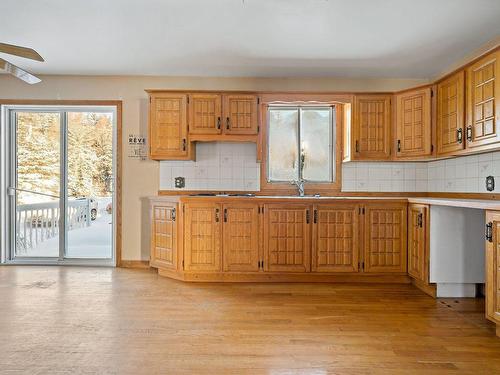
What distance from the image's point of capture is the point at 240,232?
12.9ft

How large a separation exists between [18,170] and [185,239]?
2.71 meters

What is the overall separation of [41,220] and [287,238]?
3.37m

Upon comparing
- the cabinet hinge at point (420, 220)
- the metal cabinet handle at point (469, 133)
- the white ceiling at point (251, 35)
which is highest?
the white ceiling at point (251, 35)

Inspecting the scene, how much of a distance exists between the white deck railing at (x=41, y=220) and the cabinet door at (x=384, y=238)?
365cm

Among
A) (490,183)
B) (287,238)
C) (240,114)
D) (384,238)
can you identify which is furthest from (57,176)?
(490,183)

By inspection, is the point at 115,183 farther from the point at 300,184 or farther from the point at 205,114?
the point at 300,184

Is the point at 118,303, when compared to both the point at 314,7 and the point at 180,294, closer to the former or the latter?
the point at 180,294

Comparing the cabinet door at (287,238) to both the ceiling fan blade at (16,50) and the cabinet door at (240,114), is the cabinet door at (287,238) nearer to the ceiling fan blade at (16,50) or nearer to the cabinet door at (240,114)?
the cabinet door at (240,114)

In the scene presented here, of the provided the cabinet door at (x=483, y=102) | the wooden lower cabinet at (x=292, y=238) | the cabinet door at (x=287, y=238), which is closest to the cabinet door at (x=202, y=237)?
the wooden lower cabinet at (x=292, y=238)

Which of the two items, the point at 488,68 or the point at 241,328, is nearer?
the point at 241,328

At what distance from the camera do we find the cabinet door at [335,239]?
3.93 meters

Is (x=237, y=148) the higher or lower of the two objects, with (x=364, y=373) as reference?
higher

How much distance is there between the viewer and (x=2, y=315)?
2.86 meters

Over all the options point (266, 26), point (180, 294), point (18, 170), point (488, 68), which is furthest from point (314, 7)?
point (18, 170)
